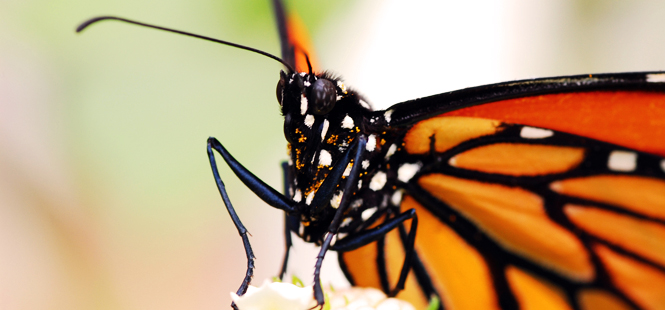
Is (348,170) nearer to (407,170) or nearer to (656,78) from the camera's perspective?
(407,170)

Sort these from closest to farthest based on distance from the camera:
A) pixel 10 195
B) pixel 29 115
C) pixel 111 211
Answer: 1. pixel 10 195
2. pixel 29 115
3. pixel 111 211

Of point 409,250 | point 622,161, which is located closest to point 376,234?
point 409,250

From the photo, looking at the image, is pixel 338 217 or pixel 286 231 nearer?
pixel 338 217

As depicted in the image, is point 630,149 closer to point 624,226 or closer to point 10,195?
point 624,226

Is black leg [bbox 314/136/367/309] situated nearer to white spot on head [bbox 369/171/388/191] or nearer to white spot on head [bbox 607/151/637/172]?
white spot on head [bbox 369/171/388/191]

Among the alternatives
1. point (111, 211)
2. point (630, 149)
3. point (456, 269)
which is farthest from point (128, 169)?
point (630, 149)

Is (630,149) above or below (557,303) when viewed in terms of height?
above
